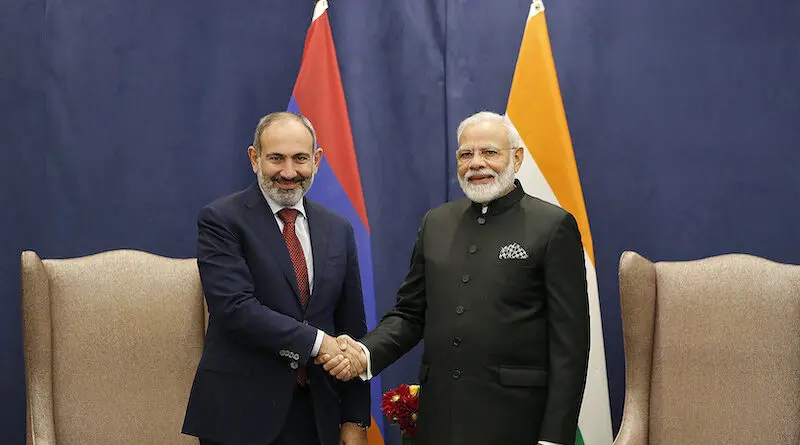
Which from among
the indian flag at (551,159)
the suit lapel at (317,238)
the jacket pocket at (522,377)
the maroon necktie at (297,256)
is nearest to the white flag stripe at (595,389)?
the indian flag at (551,159)

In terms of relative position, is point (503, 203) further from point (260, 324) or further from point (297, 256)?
point (260, 324)

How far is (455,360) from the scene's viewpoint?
2.85 metres

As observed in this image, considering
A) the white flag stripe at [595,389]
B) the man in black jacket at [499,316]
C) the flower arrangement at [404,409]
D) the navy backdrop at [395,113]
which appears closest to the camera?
the man in black jacket at [499,316]

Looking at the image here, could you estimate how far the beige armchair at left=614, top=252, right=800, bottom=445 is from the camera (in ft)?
11.6

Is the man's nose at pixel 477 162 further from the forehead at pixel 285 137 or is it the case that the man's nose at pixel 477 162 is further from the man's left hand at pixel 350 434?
the man's left hand at pixel 350 434

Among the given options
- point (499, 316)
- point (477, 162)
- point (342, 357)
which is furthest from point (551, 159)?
point (342, 357)

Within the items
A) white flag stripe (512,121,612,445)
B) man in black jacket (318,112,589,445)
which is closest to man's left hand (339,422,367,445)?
man in black jacket (318,112,589,445)

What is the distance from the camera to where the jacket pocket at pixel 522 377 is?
2.76 meters

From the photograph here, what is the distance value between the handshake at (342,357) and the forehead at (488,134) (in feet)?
2.59

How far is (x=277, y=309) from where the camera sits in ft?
9.42

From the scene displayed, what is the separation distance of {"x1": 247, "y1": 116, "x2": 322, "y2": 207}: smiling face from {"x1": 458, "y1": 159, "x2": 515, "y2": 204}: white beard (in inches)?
21.6

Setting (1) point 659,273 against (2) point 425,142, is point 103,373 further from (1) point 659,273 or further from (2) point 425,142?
(1) point 659,273

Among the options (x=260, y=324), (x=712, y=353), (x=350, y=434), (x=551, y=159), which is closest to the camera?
(x=260, y=324)

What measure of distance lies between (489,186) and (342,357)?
2.46 feet
